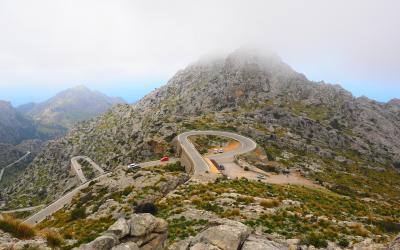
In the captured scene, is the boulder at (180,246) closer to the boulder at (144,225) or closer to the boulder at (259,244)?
the boulder at (144,225)

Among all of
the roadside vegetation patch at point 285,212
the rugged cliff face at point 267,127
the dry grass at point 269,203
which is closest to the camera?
the roadside vegetation patch at point 285,212

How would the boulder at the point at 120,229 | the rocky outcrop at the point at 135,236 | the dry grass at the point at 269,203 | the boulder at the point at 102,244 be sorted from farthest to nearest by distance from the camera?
the dry grass at the point at 269,203
the boulder at the point at 120,229
the rocky outcrop at the point at 135,236
the boulder at the point at 102,244

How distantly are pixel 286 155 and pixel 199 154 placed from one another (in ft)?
124

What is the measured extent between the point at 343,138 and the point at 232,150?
82863 mm

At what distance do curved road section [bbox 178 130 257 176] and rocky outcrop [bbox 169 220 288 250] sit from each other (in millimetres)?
40180

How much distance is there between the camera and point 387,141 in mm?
171125

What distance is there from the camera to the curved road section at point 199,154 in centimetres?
6906

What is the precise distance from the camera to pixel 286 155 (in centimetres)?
10981

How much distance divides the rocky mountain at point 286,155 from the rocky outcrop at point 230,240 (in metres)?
9.54

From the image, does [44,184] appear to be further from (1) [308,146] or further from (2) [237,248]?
(2) [237,248]

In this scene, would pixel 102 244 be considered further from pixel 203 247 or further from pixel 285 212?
pixel 285 212

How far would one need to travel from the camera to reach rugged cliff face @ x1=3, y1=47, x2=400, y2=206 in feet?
395

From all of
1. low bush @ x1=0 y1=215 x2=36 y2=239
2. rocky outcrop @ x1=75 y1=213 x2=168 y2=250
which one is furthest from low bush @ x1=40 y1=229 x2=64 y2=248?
rocky outcrop @ x1=75 y1=213 x2=168 y2=250

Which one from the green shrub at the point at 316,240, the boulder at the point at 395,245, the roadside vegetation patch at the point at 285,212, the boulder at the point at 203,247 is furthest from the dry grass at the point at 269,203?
the boulder at the point at 203,247
